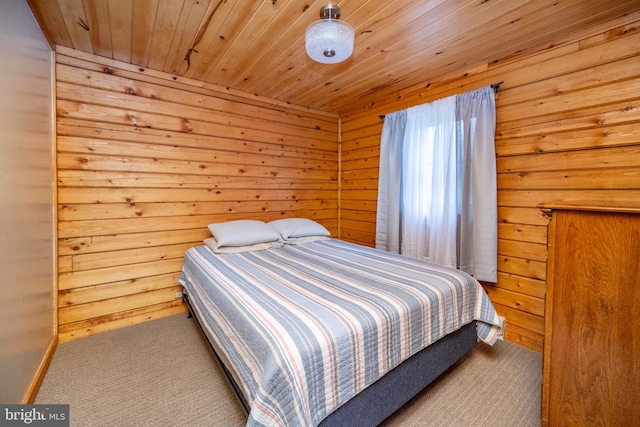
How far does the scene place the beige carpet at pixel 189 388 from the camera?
1401 millimetres

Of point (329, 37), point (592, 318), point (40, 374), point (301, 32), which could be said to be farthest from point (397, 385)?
point (301, 32)

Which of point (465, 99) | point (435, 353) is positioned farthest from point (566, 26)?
point (435, 353)

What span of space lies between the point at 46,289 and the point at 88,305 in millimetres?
421

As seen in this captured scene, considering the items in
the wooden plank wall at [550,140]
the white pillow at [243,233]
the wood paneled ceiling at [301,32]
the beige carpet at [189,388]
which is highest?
the wood paneled ceiling at [301,32]

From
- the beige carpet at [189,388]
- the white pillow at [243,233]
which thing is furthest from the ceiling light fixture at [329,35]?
the beige carpet at [189,388]

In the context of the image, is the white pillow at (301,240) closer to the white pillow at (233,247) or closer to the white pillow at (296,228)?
the white pillow at (296,228)

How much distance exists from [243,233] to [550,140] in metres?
2.54

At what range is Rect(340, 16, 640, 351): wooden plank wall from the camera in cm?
165

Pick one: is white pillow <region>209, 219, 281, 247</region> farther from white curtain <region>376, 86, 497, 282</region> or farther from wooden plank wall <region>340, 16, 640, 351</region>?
wooden plank wall <region>340, 16, 640, 351</region>

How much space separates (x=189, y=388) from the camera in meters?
1.61

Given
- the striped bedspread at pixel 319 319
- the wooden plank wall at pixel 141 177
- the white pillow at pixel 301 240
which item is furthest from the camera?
the white pillow at pixel 301 240

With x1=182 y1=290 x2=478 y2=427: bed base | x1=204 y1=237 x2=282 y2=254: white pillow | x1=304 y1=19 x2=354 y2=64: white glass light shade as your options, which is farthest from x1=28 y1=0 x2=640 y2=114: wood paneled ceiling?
x1=182 y1=290 x2=478 y2=427: bed base

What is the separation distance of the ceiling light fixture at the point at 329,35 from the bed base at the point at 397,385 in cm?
178

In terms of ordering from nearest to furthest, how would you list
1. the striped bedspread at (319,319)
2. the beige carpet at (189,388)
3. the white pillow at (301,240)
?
the striped bedspread at (319,319)
the beige carpet at (189,388)
the white pillow at (301,240)
